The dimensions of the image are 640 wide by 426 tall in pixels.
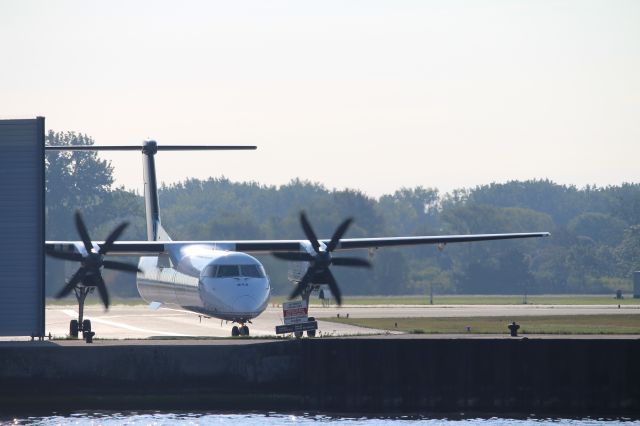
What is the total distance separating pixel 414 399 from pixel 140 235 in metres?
106

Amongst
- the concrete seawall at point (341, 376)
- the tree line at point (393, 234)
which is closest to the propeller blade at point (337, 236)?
the concrete seawall at point (341, 376)

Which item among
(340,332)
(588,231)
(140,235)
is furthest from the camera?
(588,231)

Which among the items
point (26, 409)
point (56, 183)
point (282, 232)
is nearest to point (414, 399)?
point (26, 409)

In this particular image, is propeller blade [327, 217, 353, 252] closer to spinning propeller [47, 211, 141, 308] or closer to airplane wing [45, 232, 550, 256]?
airplane wing [45, 232, 550, 256]

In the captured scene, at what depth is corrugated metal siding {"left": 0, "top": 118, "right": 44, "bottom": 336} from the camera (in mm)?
52375

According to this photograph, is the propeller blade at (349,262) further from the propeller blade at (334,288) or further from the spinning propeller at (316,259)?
the propeller blade at (334,288)

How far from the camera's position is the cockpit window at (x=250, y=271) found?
57.7m

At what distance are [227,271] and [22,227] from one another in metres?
9.52

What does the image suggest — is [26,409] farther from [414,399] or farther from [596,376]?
[596,376]

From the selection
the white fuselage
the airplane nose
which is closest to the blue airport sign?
the airplane nose

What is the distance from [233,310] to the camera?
2235 inches

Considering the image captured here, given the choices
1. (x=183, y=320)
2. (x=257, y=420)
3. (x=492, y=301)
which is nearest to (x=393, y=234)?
(x=492, y=301)

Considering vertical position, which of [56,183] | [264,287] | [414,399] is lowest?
[414,399]

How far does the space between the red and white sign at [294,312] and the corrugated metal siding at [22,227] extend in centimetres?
997
